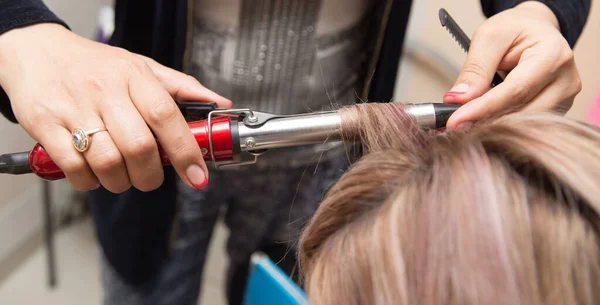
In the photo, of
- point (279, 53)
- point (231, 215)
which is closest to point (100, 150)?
point (279, 53)

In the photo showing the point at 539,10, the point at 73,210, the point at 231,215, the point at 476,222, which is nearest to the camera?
the point at 476,222

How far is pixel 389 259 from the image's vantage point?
285mm

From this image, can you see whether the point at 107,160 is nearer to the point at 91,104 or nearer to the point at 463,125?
the point at 91,104

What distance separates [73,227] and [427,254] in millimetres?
1285

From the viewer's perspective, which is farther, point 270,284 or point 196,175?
point 270,284

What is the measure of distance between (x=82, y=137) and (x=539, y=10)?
17.9 inches

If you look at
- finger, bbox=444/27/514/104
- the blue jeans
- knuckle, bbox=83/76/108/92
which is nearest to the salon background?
the blue jeans

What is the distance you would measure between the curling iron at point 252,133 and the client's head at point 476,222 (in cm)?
5

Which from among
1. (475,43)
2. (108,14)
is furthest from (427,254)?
(108,14)

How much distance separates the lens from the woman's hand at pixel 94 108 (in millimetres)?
350

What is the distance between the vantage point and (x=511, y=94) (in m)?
0.39

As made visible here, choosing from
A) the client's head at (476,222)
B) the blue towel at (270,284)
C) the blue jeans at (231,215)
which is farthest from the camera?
the blue towel at (270,284)

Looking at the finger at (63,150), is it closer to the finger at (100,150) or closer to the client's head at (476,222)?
the finger at (100,150)

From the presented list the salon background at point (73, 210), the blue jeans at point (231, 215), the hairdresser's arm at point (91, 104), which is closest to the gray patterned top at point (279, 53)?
the blue jeans at point (231, 215)
